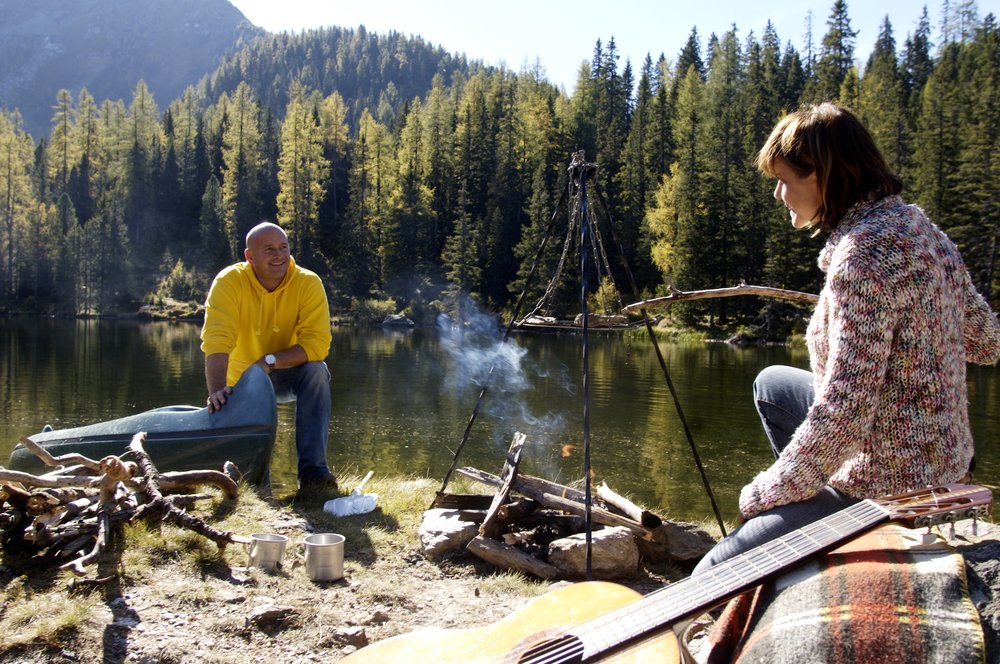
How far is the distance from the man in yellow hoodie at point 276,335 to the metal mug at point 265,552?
1.66 meters

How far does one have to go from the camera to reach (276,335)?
18.7 feet

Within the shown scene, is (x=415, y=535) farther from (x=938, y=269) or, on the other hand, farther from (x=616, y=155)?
(x=616, y=155)

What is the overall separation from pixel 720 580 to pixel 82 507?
3310mm

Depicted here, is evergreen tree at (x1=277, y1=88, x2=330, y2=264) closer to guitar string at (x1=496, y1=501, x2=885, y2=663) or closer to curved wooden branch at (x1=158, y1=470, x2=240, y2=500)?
curved wooden branch at (x1=158, y1=470, x2=240, y2=500)

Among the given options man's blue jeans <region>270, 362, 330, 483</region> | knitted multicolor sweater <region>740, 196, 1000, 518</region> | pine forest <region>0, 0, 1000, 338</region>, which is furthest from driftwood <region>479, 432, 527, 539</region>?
pine forest <region>0, 0, 1000, 338</region>

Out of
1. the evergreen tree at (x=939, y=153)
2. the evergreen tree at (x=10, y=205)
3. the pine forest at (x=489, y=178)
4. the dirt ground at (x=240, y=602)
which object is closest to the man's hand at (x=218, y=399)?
the dirt ground at (x=240, y=602)

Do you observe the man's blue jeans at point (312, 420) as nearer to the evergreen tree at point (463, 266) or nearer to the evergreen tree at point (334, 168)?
the evergreen tree at point (463, 266)

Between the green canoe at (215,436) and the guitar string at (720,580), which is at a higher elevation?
the guitar string at (720,580)

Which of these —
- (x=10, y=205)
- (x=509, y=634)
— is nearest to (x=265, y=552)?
(x=509, y=634)

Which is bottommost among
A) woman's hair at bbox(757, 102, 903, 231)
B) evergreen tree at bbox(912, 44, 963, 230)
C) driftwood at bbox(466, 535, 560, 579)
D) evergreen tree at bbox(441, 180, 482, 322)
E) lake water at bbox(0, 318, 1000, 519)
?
lake water at bbox(0, 318, 1000, 519)

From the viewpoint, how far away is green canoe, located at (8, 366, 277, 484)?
5.32 m

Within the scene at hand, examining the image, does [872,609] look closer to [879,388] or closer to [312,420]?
[879,388]

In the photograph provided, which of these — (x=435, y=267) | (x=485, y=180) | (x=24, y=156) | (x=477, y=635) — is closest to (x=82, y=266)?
(x=24, y=156)

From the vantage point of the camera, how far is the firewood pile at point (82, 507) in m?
3.44
